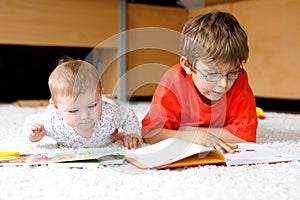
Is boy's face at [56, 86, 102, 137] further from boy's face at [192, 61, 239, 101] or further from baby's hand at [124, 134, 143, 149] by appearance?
boy's face at [192, 61, 239, 101]

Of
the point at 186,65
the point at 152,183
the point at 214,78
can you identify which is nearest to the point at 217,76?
the point at 214,78

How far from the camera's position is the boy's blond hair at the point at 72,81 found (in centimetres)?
90

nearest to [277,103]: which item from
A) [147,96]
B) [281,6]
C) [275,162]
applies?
[281,6]

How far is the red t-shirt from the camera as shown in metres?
1.06

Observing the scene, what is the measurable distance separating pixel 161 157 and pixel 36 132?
33 centimetres

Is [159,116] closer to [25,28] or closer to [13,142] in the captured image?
[13,142]

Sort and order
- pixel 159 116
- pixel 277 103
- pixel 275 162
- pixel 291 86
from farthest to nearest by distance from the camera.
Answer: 1. pixel 277 103
2. pixel 291 86
3. pixel 159 116
4. pixel 275 162

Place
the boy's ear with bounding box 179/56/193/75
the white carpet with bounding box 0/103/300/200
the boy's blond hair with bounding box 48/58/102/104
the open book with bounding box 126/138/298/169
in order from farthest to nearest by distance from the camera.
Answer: the boy's ear with bounding box 179/56/193/75 < the boy's blond hair with bounding box 48/58/102/104 < the open book with bounding box 126/138/298/169 < the white carpet with bounding box 0/103/300/200

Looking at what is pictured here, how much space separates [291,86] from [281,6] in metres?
0.36

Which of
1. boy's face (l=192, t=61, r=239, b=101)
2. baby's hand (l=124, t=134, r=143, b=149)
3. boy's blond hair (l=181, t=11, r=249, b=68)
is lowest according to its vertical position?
baby's hand (l=124, t=134, r=143, b=149)

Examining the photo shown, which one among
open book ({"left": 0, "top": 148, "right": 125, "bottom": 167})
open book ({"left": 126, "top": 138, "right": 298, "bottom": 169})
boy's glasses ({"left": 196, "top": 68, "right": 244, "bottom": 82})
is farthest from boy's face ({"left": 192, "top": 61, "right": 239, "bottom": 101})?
open book ({"left": 0, "top": 148, "right": 125, "bottom": 167})

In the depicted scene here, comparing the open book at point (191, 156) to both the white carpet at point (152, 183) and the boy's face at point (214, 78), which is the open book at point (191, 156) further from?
the boy's face at point (214, 78)

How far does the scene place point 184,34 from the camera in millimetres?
1077

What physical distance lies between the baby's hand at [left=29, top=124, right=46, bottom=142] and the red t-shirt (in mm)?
257
